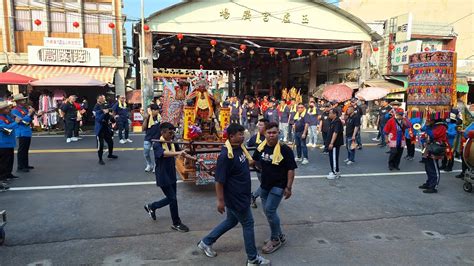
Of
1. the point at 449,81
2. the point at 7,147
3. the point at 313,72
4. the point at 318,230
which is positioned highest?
the point at 313,72

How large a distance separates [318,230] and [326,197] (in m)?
1.62

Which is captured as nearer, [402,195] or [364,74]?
[402,195]

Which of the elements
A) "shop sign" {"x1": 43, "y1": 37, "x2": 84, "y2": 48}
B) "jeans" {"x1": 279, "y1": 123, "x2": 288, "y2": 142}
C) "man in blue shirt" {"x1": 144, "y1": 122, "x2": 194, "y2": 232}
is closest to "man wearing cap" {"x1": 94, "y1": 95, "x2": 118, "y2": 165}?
"man in blue shirt" {"x1": 144, "y1": 122, "x2": 194, "y2": 232}

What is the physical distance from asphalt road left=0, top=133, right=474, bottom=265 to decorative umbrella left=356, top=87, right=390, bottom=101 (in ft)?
32.6

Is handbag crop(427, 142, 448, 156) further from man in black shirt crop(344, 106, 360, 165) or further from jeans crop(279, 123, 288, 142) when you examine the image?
jeans crop(279, 123, 288, 142)

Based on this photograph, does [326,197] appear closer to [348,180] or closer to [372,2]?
[348,180]

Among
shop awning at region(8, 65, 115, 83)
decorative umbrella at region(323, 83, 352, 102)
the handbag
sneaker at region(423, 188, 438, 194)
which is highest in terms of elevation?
shop awning at region(8, 65, 115, 83)

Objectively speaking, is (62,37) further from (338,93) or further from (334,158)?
(334,158)

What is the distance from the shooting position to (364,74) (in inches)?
774

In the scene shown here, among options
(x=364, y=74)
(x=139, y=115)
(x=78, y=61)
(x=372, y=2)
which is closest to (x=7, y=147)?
(x=139, y=115)

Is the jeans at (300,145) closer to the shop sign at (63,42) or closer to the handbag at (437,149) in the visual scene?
the handbag at (437,149)

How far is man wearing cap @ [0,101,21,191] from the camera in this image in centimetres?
683

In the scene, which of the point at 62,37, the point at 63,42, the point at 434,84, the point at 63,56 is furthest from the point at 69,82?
the point at 434,84

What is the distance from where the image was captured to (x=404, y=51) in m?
18.8
